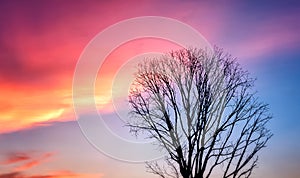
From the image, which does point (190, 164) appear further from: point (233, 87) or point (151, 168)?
point (233, 87)

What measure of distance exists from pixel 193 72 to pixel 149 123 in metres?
4.10

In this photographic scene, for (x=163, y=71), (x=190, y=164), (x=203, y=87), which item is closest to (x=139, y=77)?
(x=163, y=71)

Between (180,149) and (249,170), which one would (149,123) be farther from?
(249,170)

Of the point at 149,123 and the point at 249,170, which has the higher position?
the point at 149,123

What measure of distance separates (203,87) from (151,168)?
576 centimetres

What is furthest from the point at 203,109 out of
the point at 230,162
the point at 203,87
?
the point at 230,162

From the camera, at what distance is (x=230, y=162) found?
34031 mm

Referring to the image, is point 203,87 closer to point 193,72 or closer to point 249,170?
point 193,72

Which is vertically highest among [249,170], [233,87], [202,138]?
[233,87]

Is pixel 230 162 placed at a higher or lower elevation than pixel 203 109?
lower

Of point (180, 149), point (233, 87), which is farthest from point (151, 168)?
point (233, 87)

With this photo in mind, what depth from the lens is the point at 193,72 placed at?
113 ft

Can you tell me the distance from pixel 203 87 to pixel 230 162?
15.5ft

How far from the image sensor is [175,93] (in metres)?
34.8
